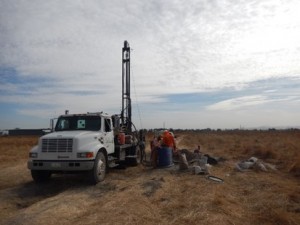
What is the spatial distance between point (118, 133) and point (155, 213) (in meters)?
8.15

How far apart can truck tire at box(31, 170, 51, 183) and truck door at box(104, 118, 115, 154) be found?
2384 millimetres

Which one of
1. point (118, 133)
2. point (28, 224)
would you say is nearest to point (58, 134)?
point (118, 133)

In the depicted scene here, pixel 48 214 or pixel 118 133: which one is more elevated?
pixel 118 133

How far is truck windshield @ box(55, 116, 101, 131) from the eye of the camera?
51.2ft

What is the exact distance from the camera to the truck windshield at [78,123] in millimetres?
15602

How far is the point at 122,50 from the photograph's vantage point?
67.0 feet

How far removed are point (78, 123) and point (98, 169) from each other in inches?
97.1

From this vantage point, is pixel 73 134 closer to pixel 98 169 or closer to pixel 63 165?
pixel 63 165

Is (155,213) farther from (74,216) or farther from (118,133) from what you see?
(118,133)

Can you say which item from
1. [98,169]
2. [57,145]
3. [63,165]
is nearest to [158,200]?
[98,169]

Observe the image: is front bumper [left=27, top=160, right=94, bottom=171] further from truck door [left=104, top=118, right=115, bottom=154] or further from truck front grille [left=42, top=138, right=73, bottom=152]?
truck door [left=104, top=118, right=115, bottom=154]

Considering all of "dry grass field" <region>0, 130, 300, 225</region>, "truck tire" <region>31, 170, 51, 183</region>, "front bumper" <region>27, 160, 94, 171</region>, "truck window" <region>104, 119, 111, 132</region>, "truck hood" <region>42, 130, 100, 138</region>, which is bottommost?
"dry grass field" <region>0, 130, 300, 225</region>

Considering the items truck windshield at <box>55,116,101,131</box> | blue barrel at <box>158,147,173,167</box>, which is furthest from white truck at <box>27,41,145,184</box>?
blue barrel at <box>158,147,173,167</box>

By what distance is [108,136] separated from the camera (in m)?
15.9
